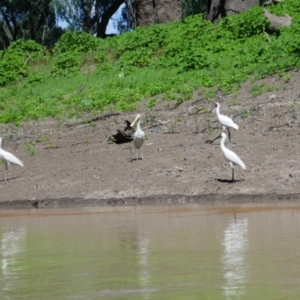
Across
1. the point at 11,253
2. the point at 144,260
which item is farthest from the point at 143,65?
the point at 144,260

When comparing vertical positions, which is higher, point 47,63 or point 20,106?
point 47,63

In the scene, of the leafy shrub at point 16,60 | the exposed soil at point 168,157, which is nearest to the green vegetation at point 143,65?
the leafy shrub at point 16,60

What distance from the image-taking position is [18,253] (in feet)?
34.4

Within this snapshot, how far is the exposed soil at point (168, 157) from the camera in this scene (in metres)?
15.5

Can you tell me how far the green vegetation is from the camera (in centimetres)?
2212

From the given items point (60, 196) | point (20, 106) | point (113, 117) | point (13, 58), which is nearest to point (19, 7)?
point (13, 58)

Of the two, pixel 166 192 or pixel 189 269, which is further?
pixel 166 192

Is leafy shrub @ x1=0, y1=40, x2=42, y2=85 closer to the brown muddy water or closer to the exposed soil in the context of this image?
the exposed soil

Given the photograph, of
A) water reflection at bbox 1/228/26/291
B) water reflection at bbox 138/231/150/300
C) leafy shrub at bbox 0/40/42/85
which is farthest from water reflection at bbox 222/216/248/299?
leafy shrub at bbox 0/40/42/85

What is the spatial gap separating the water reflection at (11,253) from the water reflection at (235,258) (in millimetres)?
1863

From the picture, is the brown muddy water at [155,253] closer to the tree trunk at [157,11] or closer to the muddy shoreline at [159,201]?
the muddy shoreline at [159,201]

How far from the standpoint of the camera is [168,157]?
17312 millimetres

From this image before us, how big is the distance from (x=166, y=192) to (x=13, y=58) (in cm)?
1376

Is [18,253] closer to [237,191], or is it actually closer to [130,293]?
[130,293]
